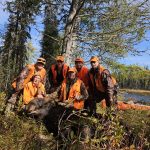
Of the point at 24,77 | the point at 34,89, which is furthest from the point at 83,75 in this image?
the point at 24,77

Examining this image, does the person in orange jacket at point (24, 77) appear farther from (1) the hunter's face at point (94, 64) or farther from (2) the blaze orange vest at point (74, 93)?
(1) the hunter's face at point (94, 64)

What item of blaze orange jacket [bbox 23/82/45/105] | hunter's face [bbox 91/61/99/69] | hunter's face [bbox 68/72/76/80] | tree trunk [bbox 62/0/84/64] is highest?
tree trunk [bbox 62/0/84/64]

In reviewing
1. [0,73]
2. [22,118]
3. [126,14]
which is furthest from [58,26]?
[0,73]

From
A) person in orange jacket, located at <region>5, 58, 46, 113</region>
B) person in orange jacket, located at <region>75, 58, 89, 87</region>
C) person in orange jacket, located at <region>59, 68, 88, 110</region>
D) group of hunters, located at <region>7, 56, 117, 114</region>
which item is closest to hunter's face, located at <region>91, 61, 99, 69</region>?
group of hunters, located at <region>7, 56, 117, 114</region>

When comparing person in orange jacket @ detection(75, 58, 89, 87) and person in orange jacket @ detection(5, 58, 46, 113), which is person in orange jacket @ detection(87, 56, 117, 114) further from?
person in orange jacket @ detection(5, 58, 46, 113)

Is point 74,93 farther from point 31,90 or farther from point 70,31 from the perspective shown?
point 70,31

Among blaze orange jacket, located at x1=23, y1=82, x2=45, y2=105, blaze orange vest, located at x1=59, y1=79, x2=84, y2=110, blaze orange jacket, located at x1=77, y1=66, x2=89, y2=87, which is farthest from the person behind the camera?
blaze orange jacket, located at x1=77, y1=66, x2=89, y2=87

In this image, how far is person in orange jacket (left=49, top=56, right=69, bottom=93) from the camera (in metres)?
11.0

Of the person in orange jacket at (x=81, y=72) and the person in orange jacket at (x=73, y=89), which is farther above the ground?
the person in orange jacket at (x=81, y=72)

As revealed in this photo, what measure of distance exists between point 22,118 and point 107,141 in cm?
253

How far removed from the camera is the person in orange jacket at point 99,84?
9516 mm

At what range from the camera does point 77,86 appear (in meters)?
9.54

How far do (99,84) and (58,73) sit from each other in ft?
5.59

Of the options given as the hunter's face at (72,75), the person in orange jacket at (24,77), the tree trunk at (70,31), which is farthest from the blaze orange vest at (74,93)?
the tree trunk at (70,31)
